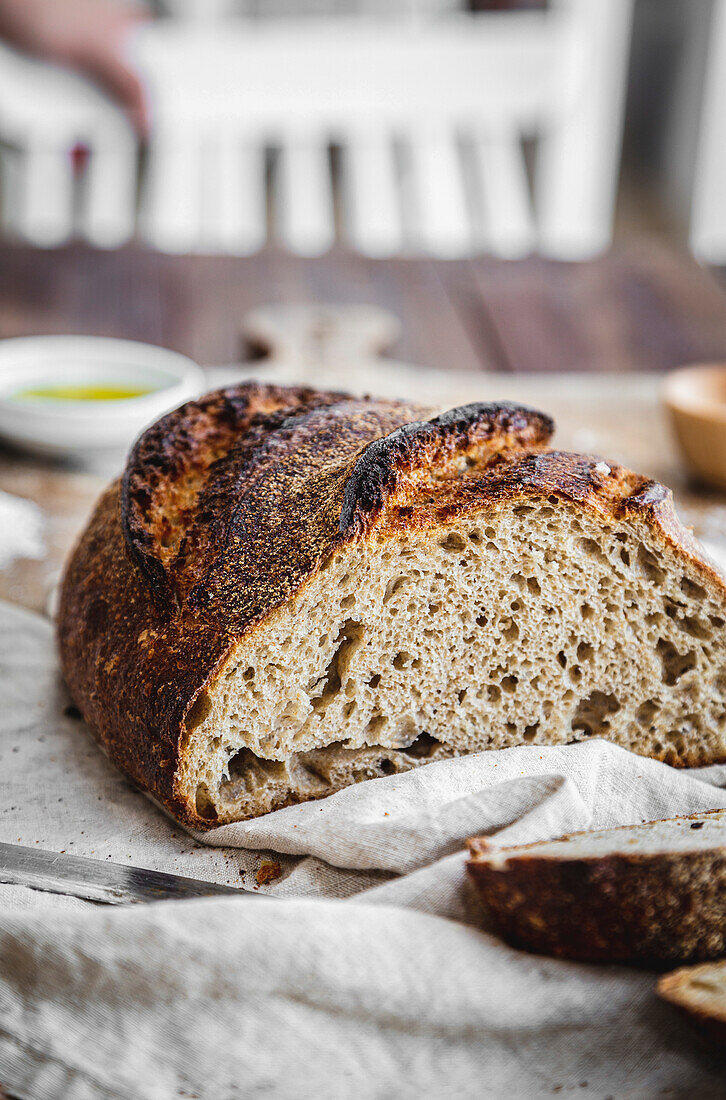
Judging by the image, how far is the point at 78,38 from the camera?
627 centimetres

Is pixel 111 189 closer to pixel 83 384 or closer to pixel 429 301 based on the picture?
pixel 429 301

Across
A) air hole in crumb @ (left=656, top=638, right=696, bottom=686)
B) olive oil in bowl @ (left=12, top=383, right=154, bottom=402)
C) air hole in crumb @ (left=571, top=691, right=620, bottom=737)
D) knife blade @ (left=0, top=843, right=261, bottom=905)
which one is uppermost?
air hole in crumb @ (left=656, top=638, right=696, bottom=686)

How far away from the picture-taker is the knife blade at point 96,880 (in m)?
1.36

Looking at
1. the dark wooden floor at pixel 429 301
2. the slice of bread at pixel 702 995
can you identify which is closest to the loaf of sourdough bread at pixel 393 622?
the slice of bread at pixel 702 995

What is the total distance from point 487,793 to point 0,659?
96 cm

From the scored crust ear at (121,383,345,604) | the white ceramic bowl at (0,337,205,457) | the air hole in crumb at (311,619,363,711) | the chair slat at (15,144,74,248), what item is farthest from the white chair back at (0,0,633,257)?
the air hole in crumb at (311,619,363,711)

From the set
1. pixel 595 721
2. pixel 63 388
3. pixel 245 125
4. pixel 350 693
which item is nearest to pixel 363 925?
pixel 350 693

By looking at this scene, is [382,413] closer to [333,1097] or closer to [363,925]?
[363,925]

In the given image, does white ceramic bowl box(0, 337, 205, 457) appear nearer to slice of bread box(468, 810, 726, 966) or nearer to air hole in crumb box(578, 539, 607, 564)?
air hole in crumb box(578, 539, 607, 564)

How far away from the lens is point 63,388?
2.98 meters

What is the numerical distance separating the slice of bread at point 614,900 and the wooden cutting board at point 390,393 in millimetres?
1459

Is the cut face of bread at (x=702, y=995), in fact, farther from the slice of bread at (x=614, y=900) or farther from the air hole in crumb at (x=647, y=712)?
the air hole in crumb at (x=647, y=712)

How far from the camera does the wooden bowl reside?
270 centimetres

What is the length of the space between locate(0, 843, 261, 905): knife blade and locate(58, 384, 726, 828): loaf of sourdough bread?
0.15 metres
